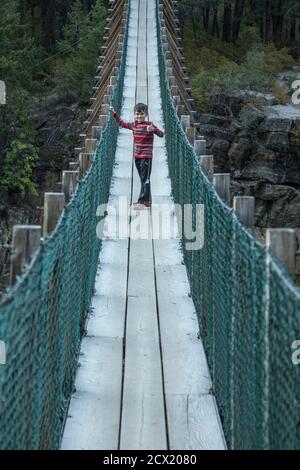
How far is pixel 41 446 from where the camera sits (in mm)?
3836

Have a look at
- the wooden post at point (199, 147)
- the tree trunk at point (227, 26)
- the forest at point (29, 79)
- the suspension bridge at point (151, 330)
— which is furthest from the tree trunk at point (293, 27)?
the suspension bridge at point (151, 330)

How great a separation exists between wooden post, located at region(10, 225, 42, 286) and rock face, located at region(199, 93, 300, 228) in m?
26.6

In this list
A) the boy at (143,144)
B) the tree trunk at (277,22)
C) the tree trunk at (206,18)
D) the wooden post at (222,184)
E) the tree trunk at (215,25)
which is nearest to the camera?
the wooden post at (222,184)

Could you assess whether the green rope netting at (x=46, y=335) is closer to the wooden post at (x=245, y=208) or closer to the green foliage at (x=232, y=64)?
the wooden post at (x=245, y=208)

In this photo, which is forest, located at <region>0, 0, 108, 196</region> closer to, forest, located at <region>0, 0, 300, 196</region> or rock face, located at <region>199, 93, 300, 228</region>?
forest, located at <region>0, 0, 300, 196</region>

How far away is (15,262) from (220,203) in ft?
5.07

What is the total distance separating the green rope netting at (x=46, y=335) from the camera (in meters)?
3.08

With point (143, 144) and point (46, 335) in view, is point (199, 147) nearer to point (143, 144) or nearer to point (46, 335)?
point (143, 144)

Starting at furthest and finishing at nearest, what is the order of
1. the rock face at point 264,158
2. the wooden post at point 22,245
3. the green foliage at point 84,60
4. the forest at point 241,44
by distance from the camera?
the green foliage at point 84,60 < the forest at point 241,44 < the rock face at point 264,158 < the wooden post at point 22,245

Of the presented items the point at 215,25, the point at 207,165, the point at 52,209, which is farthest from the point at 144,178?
the point at 215,25

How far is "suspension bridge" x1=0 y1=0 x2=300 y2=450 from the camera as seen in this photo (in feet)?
10.6

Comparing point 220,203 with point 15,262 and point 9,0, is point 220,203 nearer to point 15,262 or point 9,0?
point 15,262

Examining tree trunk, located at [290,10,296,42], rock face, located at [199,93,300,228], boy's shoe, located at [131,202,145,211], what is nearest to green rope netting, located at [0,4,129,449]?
boy's shoe, located at [131,202,145,211]
